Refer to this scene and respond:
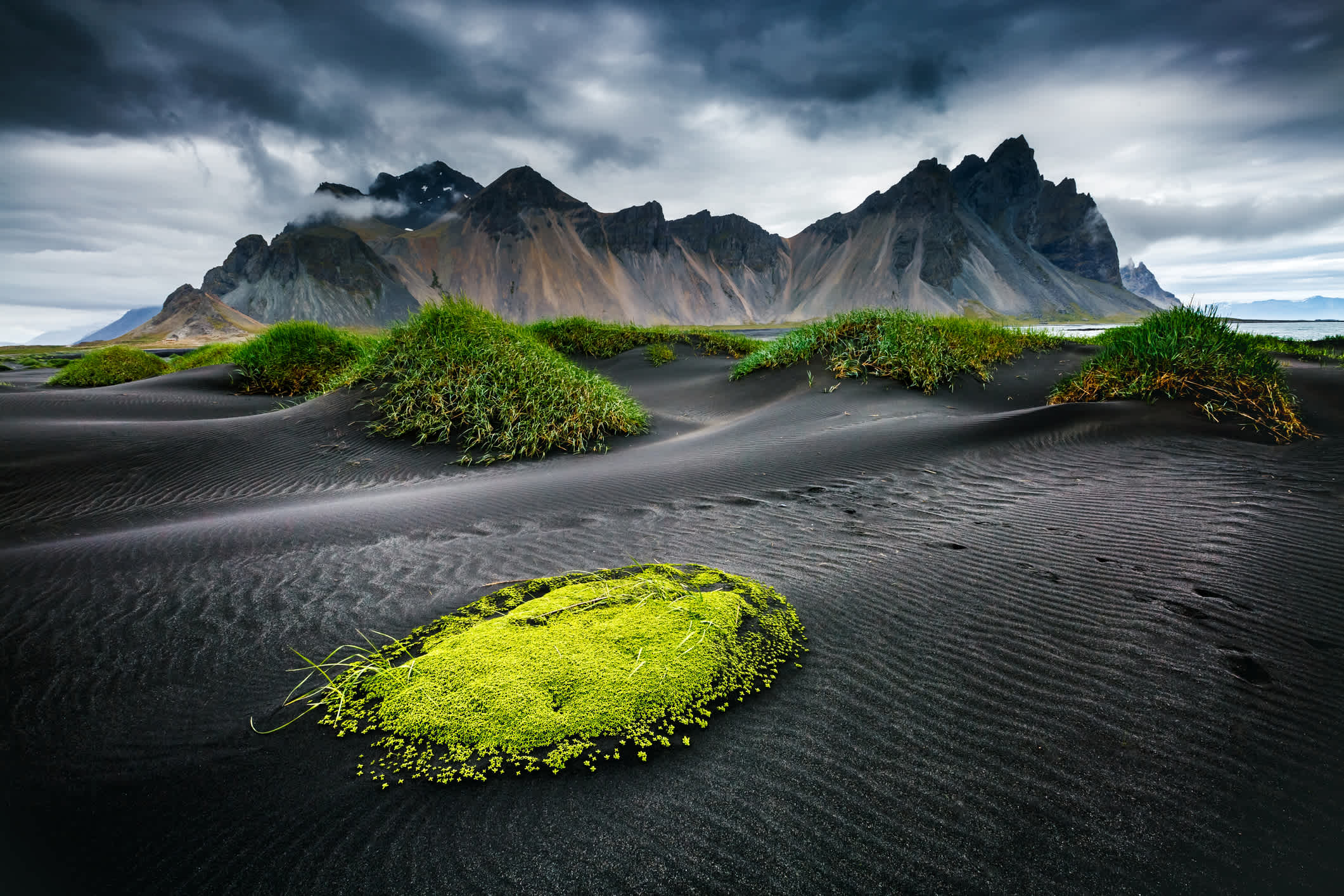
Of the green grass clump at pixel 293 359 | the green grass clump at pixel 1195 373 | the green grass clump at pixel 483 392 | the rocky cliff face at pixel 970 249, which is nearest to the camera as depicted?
the green grass clump at pixel 1195 373

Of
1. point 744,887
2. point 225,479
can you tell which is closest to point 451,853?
point 744,887

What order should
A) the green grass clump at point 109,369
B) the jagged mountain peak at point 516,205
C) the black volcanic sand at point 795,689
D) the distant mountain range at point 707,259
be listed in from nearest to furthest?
1. the black volcanic sand at point 795,689
2. the green grass clump at point 109,369
3. the distant mountain range at point 707,259
4. the jagged mountain peak at point 516,205

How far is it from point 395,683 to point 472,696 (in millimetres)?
316

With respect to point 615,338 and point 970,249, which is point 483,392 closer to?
point 615,338

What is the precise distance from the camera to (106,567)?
9.08 ft

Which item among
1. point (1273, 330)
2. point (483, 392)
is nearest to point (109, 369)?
point (483, 392)

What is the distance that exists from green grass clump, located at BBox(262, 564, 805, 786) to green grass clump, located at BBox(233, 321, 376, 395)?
9960mm

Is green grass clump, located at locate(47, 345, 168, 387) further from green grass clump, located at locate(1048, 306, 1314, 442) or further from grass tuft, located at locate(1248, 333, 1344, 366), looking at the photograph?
grass tuft, located at locate(1248, 333, 1344, 366)

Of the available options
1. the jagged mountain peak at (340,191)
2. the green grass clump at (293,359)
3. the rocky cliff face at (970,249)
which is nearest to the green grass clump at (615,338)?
the green grass clump at (293,359)

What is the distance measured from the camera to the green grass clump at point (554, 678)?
5.11ft

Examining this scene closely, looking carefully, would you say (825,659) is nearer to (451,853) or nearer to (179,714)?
(451,853)

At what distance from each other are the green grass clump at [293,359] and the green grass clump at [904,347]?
8010 mm

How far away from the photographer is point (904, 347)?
918cm

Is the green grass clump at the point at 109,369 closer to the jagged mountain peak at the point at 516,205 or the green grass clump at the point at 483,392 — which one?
the green grass clump at the point at 483,392
